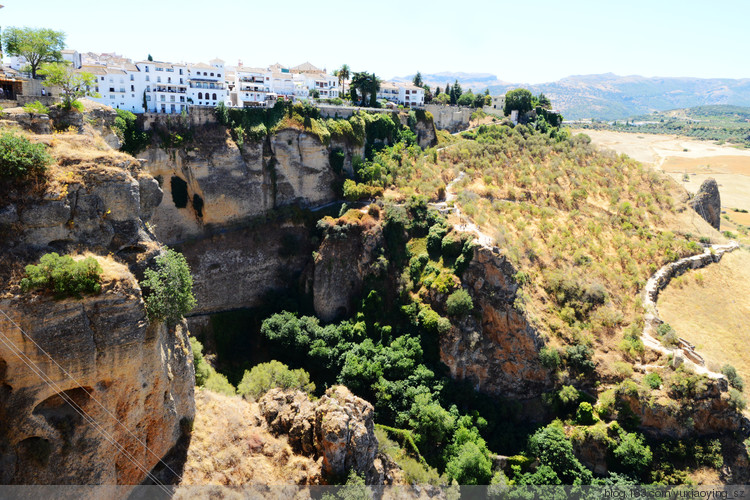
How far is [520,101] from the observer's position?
71.8 m

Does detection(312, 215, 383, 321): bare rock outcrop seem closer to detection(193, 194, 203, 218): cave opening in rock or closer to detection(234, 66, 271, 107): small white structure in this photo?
detection(193, 194, 203, 218): cave opening in rock

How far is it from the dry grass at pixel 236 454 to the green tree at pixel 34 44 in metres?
27.1

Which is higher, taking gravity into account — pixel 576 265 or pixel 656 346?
pixel 576 265

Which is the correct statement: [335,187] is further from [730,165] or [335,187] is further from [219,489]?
[730,165]

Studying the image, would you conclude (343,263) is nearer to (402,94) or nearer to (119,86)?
(119,86)

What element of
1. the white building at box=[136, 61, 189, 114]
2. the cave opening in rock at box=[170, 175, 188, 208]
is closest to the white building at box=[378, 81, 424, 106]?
the white building at box=[136, 61, 189, 114]

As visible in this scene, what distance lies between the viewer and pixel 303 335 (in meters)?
39.4

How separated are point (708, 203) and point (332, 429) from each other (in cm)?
6546

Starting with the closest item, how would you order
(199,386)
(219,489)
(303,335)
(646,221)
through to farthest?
(219,489) < (199,386) < (303,335) < (646,221)

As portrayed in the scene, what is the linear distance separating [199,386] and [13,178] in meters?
16.5

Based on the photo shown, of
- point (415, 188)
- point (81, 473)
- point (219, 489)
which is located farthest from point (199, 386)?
point (415, 188)

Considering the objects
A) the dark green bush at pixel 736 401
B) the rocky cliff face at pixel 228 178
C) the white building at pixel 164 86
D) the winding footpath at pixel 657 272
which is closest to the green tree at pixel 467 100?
the winding footpath at pixel 657 272

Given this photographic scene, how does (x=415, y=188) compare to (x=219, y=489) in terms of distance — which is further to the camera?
(x=415, y=188)

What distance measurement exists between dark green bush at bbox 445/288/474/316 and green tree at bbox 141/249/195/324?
21.2m
